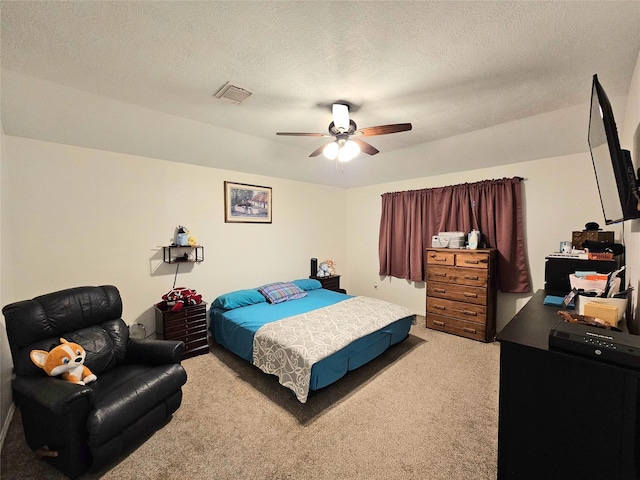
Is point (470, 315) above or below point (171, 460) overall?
above

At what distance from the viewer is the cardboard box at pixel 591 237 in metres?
2.68

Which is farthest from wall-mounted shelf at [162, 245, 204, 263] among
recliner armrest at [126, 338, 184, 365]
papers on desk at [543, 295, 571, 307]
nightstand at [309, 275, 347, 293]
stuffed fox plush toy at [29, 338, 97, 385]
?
papers on desk at [543, 295, 571, 307]

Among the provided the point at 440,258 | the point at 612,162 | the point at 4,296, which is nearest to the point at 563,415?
the point at 612,162

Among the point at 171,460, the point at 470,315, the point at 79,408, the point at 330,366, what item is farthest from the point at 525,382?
the point at 470,315

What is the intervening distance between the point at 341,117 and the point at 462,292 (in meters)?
2.93

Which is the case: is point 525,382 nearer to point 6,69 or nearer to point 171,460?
point 171,460

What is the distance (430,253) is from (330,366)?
2543mm

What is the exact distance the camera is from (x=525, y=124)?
2.92 meters

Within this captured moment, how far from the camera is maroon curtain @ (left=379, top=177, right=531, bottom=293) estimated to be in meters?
3.67

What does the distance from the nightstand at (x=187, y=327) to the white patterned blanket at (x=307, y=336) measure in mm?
976

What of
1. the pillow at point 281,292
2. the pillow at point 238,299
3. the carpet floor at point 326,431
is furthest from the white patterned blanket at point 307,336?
the pillow at point 238,299

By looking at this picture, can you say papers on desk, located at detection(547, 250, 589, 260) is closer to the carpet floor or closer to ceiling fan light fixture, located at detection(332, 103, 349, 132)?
the carpet floor

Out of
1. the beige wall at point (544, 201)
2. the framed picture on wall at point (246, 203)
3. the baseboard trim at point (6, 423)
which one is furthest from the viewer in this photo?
the framed picture on wall at point (246, 203)

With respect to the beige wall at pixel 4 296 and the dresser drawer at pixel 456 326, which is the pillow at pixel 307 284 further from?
the beige wall at pixel 4 296
